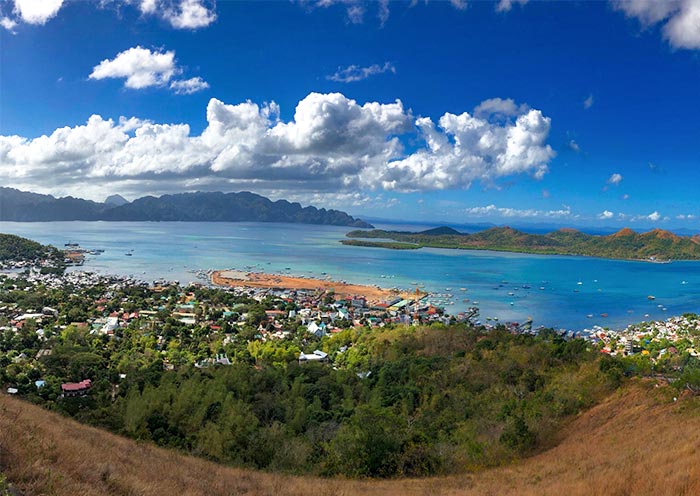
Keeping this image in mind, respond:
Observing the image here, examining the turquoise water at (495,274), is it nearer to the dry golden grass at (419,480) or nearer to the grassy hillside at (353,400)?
the grassy hillside at (353,400)

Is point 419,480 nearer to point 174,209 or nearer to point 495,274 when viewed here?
point 495,274

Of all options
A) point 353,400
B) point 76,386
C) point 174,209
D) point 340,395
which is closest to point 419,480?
point 353,400

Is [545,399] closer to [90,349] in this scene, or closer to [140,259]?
[90,349]

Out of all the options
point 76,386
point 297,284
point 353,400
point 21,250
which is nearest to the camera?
point 353,400

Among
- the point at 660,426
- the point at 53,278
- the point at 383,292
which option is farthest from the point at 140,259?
the point at 660,426

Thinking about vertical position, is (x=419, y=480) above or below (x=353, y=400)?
above

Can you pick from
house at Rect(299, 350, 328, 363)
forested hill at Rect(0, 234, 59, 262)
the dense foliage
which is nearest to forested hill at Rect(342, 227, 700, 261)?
forested hill at Rect(0, 234, 59, 262)

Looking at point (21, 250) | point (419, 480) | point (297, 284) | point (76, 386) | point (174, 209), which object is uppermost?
point (174, 209)

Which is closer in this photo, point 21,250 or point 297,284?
point 297,284
